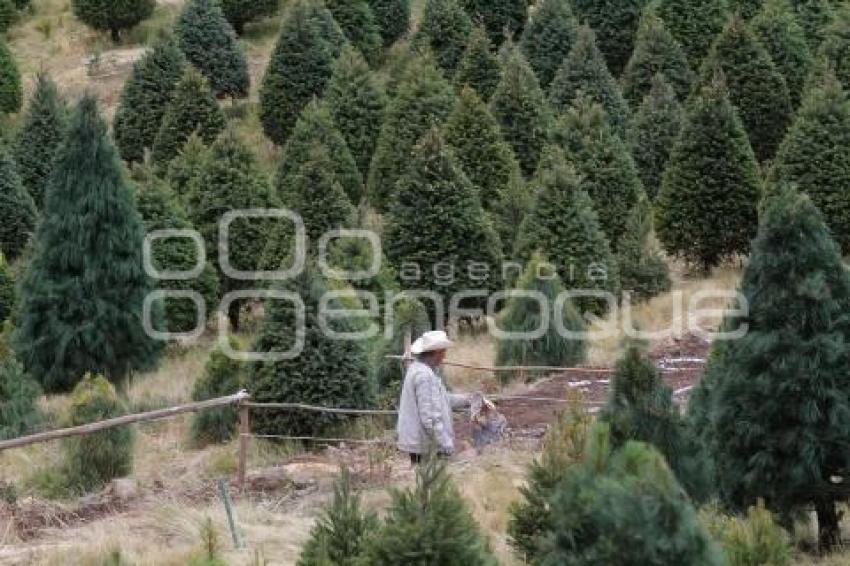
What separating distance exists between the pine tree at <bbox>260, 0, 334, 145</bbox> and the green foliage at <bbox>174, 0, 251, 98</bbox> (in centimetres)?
218

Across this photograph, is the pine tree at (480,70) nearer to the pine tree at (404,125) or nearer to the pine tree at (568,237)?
the pine tree at (404,125)

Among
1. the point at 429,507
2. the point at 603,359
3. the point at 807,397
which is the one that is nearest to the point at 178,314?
the point at 603,359

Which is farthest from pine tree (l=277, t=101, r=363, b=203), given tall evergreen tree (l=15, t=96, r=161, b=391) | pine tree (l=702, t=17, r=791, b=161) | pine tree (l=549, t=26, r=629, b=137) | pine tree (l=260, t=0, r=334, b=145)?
pine tree (l=702, t=17, r=791, b=161)

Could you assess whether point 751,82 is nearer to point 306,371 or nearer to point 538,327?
point 538,327

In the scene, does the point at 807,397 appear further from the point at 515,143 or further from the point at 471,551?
the point at 515,143

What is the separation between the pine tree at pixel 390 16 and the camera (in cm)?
3412

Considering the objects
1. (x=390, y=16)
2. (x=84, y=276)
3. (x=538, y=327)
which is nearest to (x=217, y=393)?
(x=538, y=327)

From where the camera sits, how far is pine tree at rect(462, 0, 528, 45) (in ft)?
106

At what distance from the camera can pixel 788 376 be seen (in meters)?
9.88

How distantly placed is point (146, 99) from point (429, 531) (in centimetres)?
2205

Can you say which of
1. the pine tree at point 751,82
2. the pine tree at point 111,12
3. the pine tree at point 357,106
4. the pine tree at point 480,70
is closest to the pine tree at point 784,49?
the pine tree at point 751,82

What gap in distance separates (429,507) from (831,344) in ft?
11.8

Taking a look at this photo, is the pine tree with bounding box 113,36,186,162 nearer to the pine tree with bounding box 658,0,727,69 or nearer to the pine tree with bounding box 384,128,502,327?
the pine tree with bounding box 658,0,727,69

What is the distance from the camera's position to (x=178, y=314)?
20.4 m
